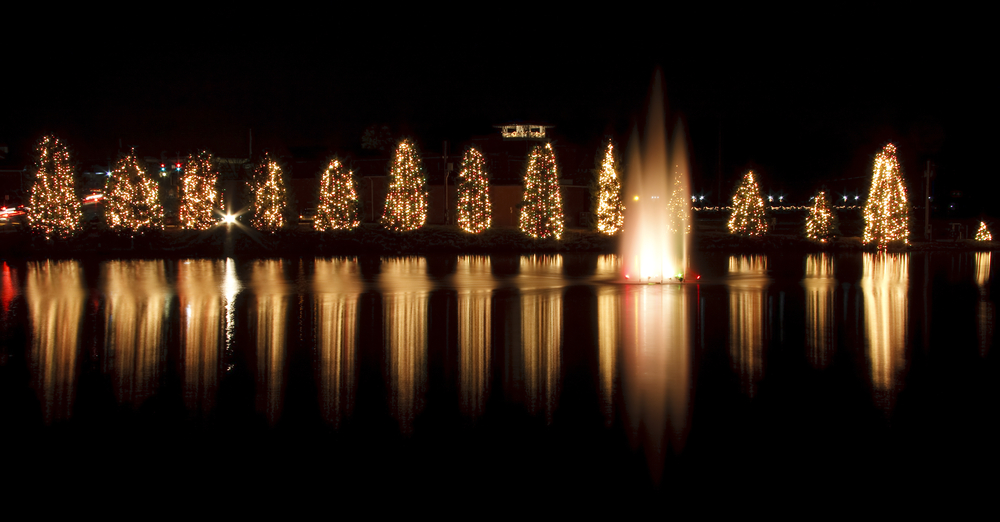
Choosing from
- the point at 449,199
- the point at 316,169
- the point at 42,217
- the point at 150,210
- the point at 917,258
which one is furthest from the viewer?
the point at 316,169

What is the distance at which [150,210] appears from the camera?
33062 mm

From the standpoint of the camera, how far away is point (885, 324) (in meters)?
11.1

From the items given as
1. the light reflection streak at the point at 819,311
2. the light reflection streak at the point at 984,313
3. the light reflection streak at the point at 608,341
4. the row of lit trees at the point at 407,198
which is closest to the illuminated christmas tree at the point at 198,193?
the row of lit trees at the point at 407,198

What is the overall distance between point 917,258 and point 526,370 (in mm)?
21499

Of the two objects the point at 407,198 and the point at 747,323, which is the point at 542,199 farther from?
the point at 747,323

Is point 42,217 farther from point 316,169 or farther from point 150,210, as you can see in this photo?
point 316,169

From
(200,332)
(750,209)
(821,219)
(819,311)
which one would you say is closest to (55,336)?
(200,332)

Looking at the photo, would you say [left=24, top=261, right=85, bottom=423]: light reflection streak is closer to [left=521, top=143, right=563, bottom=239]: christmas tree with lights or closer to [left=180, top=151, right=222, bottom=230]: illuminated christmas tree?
[left=180, top=151, right=222, bottom=230]: illuminated christmas tree

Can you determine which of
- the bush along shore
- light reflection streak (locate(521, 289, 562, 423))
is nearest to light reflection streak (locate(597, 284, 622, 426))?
light reflection streak (locate(521, 289, 562, 423))

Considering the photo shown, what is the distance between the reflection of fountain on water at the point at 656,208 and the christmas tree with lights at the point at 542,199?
3.19 meters

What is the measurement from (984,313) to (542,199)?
21712 mm

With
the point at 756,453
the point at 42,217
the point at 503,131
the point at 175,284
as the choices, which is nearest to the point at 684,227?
the point at 503,131

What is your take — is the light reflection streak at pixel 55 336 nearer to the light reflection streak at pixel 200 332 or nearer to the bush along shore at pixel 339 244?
the light reflection streak at pixel 200 332

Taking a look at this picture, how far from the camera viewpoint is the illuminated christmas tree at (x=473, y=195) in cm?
3366
